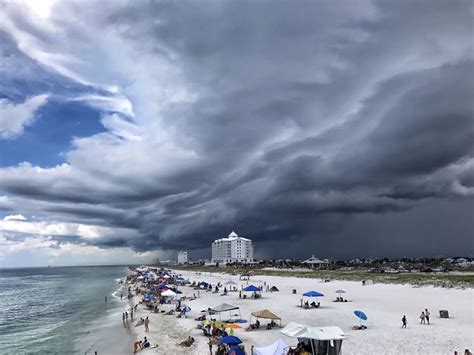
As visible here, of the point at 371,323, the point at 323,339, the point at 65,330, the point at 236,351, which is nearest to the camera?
the point at 323,339

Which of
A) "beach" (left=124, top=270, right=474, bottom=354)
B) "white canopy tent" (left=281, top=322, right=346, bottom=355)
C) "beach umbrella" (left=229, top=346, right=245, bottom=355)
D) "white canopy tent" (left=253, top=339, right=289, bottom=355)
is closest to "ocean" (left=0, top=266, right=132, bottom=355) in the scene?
"beach" (left=124, top=270, right=474, bottom=354)

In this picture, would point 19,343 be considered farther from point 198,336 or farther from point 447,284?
point 447,284

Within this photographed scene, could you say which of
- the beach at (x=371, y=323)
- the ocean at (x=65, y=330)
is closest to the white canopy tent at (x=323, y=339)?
the beach at (x=371, y=323)

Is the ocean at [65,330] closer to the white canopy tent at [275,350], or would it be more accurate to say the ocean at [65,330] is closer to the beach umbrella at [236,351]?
the beach umbrella at [236,351]

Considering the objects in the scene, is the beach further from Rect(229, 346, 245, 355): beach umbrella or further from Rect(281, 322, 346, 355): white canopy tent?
Rect(281, 322, 346, 355): white canopy tent

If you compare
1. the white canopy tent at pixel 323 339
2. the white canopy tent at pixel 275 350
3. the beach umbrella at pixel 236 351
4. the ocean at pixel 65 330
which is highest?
the white canopy tent at pixel 323 339

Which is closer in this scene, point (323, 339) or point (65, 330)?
point (323, 339)

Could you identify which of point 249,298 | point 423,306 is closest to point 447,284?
point 423,306

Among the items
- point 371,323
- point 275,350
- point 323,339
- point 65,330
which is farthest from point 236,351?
point 65,330

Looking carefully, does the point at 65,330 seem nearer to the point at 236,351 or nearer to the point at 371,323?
the point at 236,351
